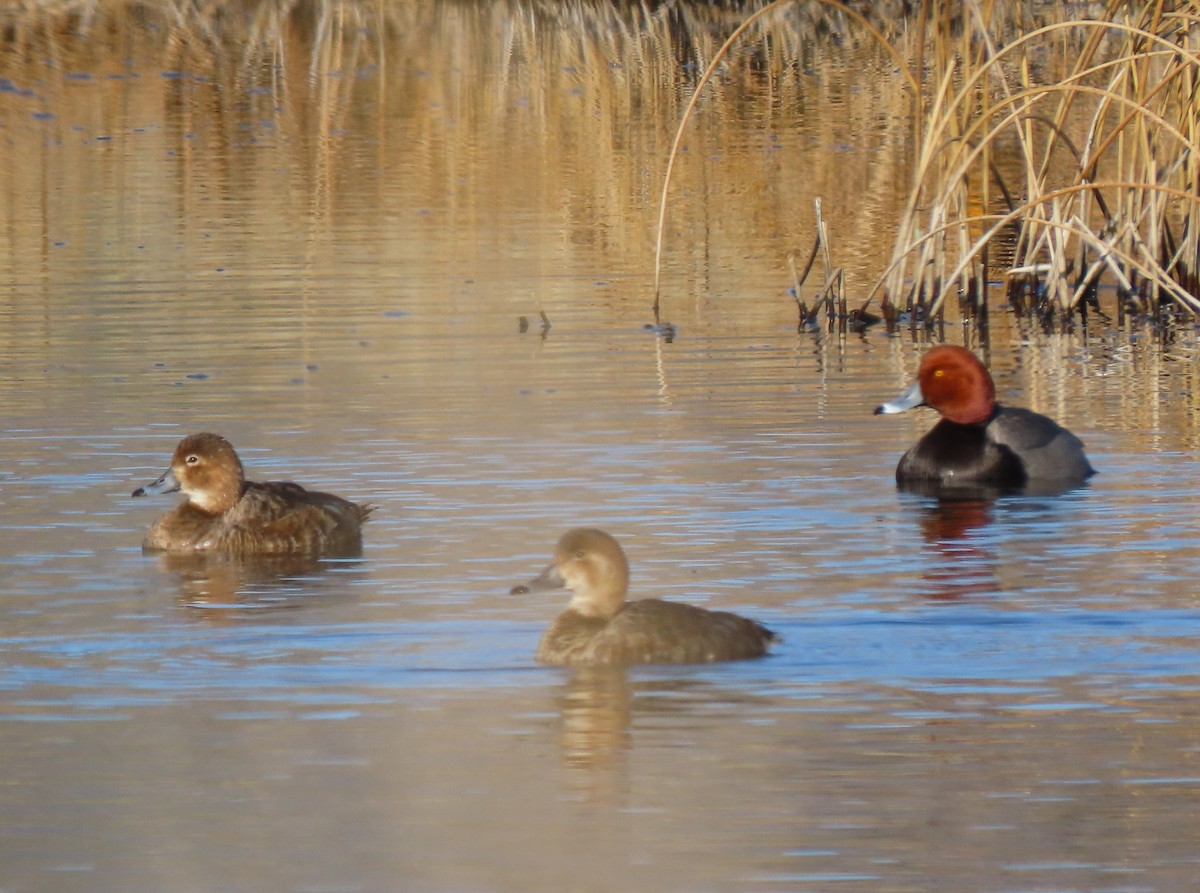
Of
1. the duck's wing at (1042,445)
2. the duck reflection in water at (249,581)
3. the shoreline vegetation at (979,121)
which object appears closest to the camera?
the duck reflection in water at (249,581)

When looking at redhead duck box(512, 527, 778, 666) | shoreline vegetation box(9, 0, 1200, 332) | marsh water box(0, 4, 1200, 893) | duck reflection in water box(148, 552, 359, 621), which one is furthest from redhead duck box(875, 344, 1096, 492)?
redhead duck box(512, 527, 778, 666)

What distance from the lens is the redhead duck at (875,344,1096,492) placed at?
34.3 ft

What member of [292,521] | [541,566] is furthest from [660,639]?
[292,521]

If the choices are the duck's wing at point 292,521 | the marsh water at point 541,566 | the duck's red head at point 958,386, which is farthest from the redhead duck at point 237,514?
the duck's red head at point 958,386

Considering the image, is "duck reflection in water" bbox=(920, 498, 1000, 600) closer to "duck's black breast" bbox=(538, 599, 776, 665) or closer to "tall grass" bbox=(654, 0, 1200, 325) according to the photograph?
"duck's black breast" bbox=(538, 599, 776, 665)

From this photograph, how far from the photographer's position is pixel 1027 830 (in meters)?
5.35

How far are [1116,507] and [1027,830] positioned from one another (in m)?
4.57

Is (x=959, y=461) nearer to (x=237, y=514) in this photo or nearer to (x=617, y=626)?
(x=237, y=514)

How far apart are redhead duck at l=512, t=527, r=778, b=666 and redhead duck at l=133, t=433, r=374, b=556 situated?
193cm

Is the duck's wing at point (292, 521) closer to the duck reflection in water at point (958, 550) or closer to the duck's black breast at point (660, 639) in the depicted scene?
the duck's black breast at point (660, 639)

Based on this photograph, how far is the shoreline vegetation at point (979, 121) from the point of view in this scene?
43.9 feet

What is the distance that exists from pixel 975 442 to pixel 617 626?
4.17 metres

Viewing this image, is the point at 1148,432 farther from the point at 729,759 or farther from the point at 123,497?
the point at 729,759

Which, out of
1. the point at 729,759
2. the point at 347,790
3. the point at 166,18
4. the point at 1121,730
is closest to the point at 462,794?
the point at 347,790
